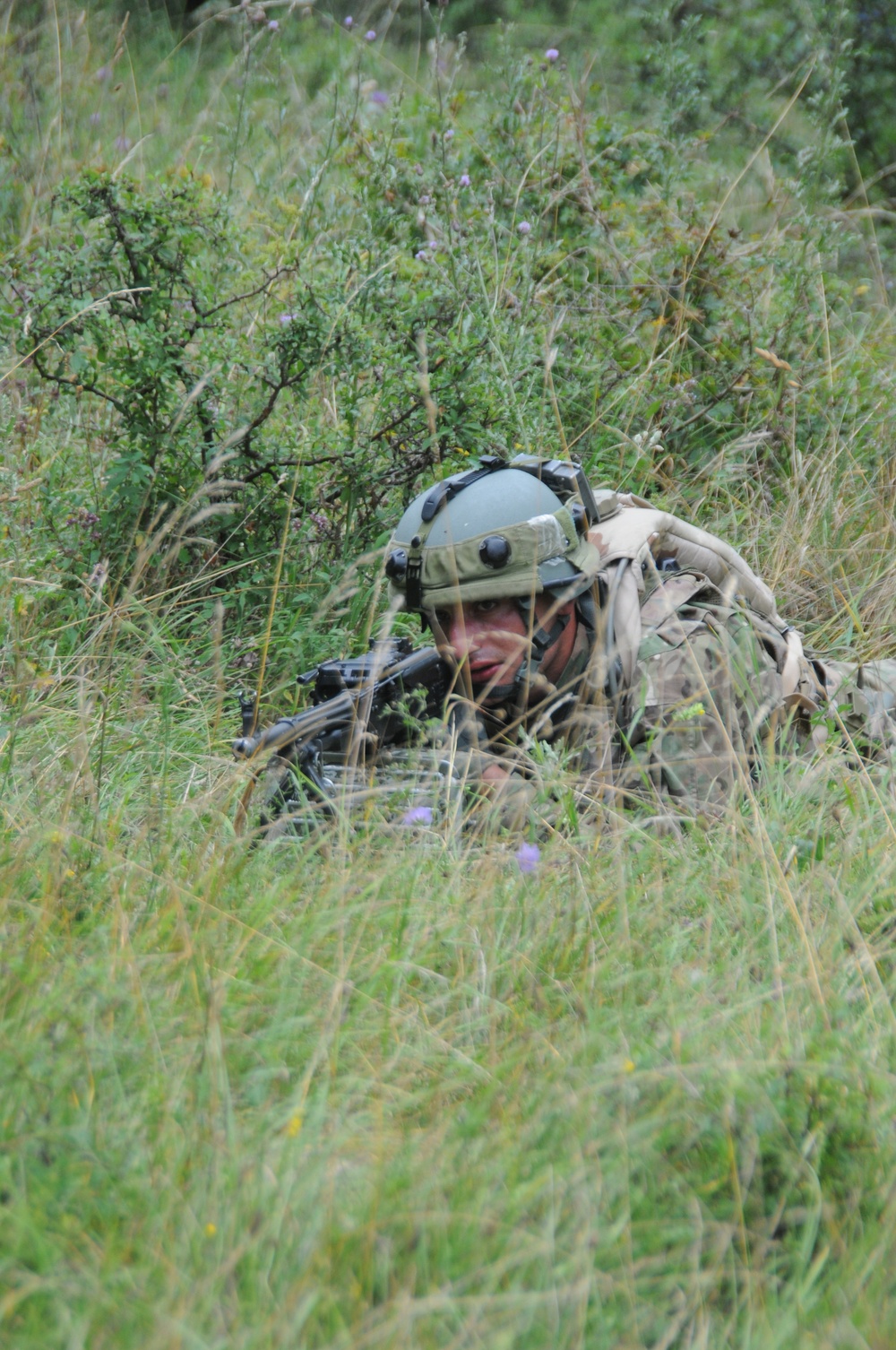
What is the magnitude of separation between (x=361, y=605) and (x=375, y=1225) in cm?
267

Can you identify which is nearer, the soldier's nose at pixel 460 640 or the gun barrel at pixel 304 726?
the gun barrel at pixel 304 726

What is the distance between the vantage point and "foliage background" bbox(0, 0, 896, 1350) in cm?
138

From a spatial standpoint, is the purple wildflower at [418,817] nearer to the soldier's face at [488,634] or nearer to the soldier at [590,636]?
the soldier at [590,636]

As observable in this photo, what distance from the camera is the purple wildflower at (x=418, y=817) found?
8.20 feet

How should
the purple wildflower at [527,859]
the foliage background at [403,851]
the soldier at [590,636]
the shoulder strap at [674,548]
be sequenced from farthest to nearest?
the shoulder strap at [674,548] → the soldier at [590,636] → the purple wildflower at [527,859] → the foliage background at [403,851]

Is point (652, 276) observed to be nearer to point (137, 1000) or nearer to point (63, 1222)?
point (137, 1000)

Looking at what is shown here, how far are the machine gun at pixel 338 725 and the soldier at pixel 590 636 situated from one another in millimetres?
145

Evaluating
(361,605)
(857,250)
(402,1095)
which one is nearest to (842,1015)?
(402,1095)

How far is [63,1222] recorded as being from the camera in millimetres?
1323

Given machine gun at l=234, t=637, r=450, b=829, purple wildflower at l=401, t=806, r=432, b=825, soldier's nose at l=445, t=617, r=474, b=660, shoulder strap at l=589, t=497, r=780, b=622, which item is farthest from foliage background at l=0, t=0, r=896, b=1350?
shoulder strap at l=589, t=497, r=780, b=622

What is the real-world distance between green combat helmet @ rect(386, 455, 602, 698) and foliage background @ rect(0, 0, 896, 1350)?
257 mm

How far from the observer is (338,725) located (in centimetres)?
269

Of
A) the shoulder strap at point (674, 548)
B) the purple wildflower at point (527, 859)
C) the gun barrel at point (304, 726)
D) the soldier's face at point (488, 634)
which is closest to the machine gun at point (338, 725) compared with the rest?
the gun barrel at point (304, 726)

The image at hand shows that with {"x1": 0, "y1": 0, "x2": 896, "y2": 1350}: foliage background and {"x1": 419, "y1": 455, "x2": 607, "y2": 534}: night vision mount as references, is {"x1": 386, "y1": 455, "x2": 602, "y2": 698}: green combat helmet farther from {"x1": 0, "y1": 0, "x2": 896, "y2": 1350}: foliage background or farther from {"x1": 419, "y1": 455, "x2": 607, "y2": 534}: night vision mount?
{"x1": 0, "y1": 0, "x2": 896, "y2": 1350}: foliage background
